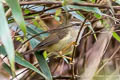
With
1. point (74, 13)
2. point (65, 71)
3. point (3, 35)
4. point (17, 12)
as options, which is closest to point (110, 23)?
point (74, 13)

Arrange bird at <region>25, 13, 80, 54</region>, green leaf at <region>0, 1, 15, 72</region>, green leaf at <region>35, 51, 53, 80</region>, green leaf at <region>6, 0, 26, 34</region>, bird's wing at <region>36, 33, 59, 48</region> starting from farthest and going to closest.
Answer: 1. bird at <region>25, 13, 80, 54</region>
2. bird's wing at <region>36, 33, 59, 48</region>
3. green leaf at <region>35, 51, 53, 80</region>
4. green leaf at <region>6, 0, 26, 34</region>
5. green leaf at <region>0, 1, 15, 72</region>

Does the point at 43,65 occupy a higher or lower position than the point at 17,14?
lower

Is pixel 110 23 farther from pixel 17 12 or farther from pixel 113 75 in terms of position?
pixel 17 12

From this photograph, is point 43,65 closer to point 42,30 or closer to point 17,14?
point 42,30

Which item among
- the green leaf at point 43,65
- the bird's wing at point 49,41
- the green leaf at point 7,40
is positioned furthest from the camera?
the bird's wing at point 49,41

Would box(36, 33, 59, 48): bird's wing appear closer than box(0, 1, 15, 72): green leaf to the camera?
No

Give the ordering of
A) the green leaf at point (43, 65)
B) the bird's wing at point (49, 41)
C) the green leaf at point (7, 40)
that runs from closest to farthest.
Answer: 1. the green leaf at point (7, 40)
2. the green leaf at point (43, 65)
3. the bird's wing at point (49, 41)

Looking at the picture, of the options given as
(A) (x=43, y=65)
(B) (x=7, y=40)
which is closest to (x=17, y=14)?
(B) (x=7, y=40)

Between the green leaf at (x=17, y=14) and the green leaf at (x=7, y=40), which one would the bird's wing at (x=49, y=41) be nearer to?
the green leaf at (x=17, y=14)

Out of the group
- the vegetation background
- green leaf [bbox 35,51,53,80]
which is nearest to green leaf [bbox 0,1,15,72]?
the vegetation background

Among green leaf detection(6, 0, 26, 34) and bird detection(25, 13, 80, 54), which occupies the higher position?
green leaf detection(6, 0, 26, 34)

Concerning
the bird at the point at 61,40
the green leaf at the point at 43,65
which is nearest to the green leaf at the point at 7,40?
the green leaf at the point at 43,65

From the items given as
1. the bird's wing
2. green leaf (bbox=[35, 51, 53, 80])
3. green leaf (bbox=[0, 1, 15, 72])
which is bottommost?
green leaf (bbox=[35, 51, 53, 80])

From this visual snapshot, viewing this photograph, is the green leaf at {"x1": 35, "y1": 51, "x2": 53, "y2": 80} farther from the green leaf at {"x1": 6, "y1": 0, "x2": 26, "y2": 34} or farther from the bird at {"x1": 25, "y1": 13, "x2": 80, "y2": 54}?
the green leaf at {"x1": 6, "y1": 0, "x2": 26, "y2": 34}
